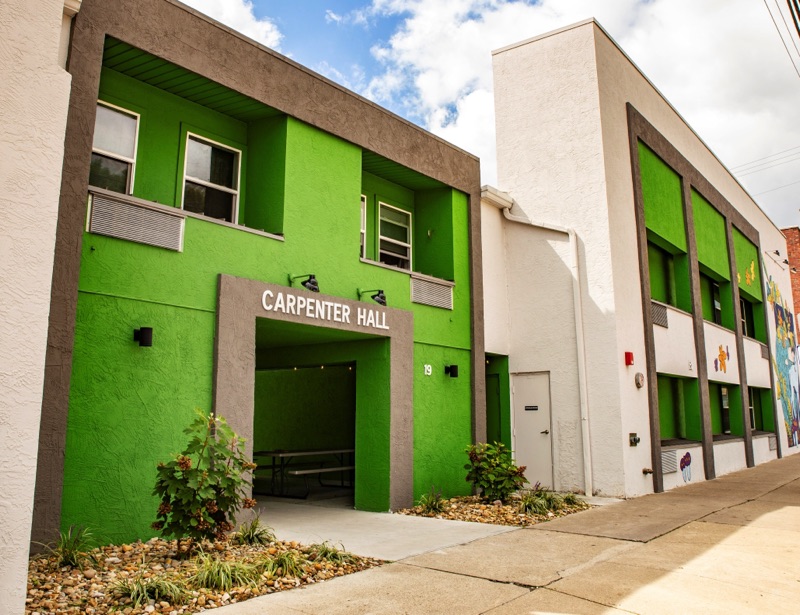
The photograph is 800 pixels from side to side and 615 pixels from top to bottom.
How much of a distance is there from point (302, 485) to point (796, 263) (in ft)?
97.1

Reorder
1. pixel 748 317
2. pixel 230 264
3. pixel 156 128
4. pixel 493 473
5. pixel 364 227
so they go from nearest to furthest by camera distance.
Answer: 1. pixel 230 264
2. pixel 156 128
3. pixel 493 473
4. pixel 364 227
5. pixel 748 317

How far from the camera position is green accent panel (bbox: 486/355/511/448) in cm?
1351

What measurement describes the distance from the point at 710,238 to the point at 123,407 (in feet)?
55.8

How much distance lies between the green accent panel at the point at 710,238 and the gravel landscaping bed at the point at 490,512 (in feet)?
32.5

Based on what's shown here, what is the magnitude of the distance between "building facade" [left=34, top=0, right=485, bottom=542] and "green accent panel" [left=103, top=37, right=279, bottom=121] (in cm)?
3

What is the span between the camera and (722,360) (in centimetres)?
1864

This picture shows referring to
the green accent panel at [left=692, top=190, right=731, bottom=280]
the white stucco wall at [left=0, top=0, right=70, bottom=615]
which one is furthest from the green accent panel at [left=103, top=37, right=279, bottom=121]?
the green accent panel at [left=692, top=190, right=731, bottom=280]

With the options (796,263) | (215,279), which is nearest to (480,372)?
(215,279)

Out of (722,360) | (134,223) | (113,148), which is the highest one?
(113,148)

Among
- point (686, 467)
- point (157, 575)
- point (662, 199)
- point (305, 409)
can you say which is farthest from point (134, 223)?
point (686, 467)

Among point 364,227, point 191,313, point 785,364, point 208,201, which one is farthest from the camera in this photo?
point 785,364

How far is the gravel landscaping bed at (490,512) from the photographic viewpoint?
31.8ft

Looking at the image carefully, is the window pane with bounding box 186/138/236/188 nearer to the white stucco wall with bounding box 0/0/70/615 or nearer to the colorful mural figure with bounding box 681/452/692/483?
the white stucco wall with bounding box 0/0/70/615

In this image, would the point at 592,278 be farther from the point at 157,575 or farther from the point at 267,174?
the point at 157,575
